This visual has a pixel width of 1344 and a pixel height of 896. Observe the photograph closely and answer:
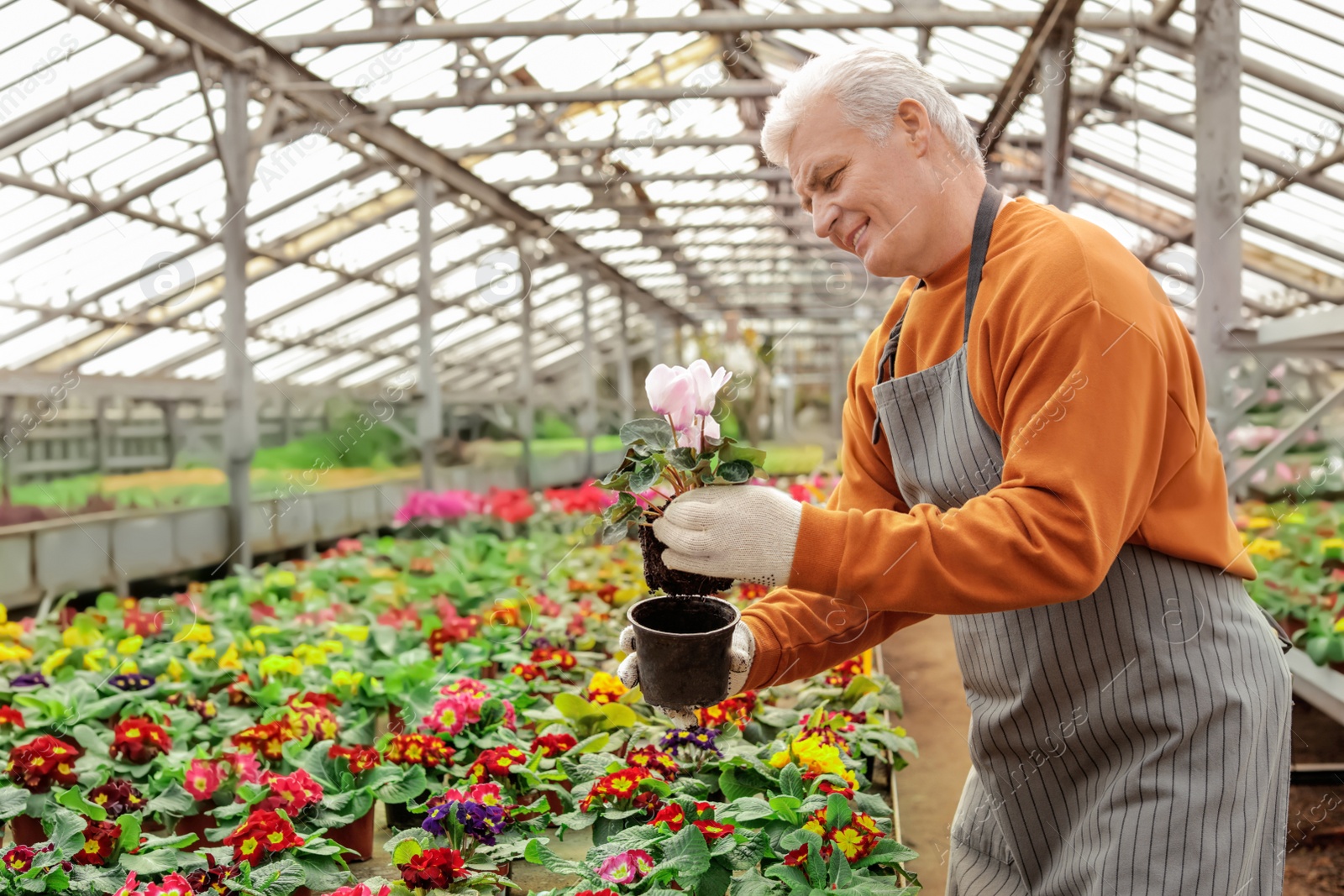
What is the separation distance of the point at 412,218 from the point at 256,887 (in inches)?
229

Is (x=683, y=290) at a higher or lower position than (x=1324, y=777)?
higher

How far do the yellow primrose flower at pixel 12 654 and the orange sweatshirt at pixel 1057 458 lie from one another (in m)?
Result: 2.00

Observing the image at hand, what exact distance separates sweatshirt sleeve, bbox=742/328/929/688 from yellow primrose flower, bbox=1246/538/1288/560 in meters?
2.65

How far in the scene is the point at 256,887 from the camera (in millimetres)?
1198

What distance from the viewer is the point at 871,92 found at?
0.98m

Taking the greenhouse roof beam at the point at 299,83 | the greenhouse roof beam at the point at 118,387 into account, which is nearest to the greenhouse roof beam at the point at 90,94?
the greenhouse roof beam at the point at 299,83

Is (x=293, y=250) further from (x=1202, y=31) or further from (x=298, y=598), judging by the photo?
(x=1202, y=31)

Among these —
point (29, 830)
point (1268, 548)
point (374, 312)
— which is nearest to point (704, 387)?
point (29, 830)

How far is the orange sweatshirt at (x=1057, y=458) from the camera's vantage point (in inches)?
32.9

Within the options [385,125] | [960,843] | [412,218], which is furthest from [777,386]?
[960,843]

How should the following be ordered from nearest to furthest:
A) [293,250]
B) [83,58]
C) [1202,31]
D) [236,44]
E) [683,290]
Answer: [1202,31] → [83,58] → [236,44] → [293,250] → [683,290]

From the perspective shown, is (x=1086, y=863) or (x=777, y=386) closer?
(x=1086, y=863)

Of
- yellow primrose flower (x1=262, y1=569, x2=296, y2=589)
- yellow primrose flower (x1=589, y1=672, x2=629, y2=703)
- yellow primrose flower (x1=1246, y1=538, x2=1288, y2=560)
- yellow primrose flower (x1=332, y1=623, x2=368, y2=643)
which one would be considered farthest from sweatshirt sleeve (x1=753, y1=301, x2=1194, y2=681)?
yellow primrose flower (x1=1246, y1=538, x2=1288, y2=560)

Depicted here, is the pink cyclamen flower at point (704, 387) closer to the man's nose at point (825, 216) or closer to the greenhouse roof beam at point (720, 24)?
the man's nose at point (825, 216)
